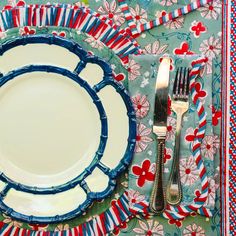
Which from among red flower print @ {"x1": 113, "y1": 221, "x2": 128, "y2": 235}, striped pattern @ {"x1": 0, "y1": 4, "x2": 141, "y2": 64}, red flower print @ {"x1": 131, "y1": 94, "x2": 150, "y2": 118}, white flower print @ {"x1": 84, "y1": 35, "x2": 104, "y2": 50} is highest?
striped pattern @ {"x1": 0, "y1": 4, "x2": 141, "y2": 64}

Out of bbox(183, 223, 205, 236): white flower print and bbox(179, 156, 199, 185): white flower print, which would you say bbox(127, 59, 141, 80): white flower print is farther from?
bbox(183, 223, 205, 236): white flower print

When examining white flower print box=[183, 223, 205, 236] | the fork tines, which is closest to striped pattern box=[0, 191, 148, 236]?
white flower print box=[183, 223, 205, 236]

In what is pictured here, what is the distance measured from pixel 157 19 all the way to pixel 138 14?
38 mm

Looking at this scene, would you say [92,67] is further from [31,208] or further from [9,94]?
[31,208]

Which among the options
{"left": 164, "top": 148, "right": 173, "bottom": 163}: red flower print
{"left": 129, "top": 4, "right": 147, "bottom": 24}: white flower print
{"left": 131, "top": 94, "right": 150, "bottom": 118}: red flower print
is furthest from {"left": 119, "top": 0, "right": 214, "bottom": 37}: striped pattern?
{"left": 164, "top": 148, "right": 173, "bottom": 163}: red flower print

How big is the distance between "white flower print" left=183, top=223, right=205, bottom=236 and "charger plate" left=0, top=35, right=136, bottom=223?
17 centimetres

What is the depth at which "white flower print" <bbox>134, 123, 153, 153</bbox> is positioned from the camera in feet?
3.13

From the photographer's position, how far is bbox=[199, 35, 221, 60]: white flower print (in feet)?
3.10

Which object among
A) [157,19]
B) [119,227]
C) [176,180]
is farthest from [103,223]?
[157,19]

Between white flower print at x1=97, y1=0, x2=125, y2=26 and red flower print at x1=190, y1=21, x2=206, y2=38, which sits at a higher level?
white flower print at x1=97, y1=0, x2=125, y2=26

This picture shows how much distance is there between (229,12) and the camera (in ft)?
3.10

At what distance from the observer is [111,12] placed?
0.95 metres

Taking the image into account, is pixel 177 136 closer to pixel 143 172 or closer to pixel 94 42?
pixel 143 172

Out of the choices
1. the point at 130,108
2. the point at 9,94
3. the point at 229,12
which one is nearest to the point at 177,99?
the point at 130,108
